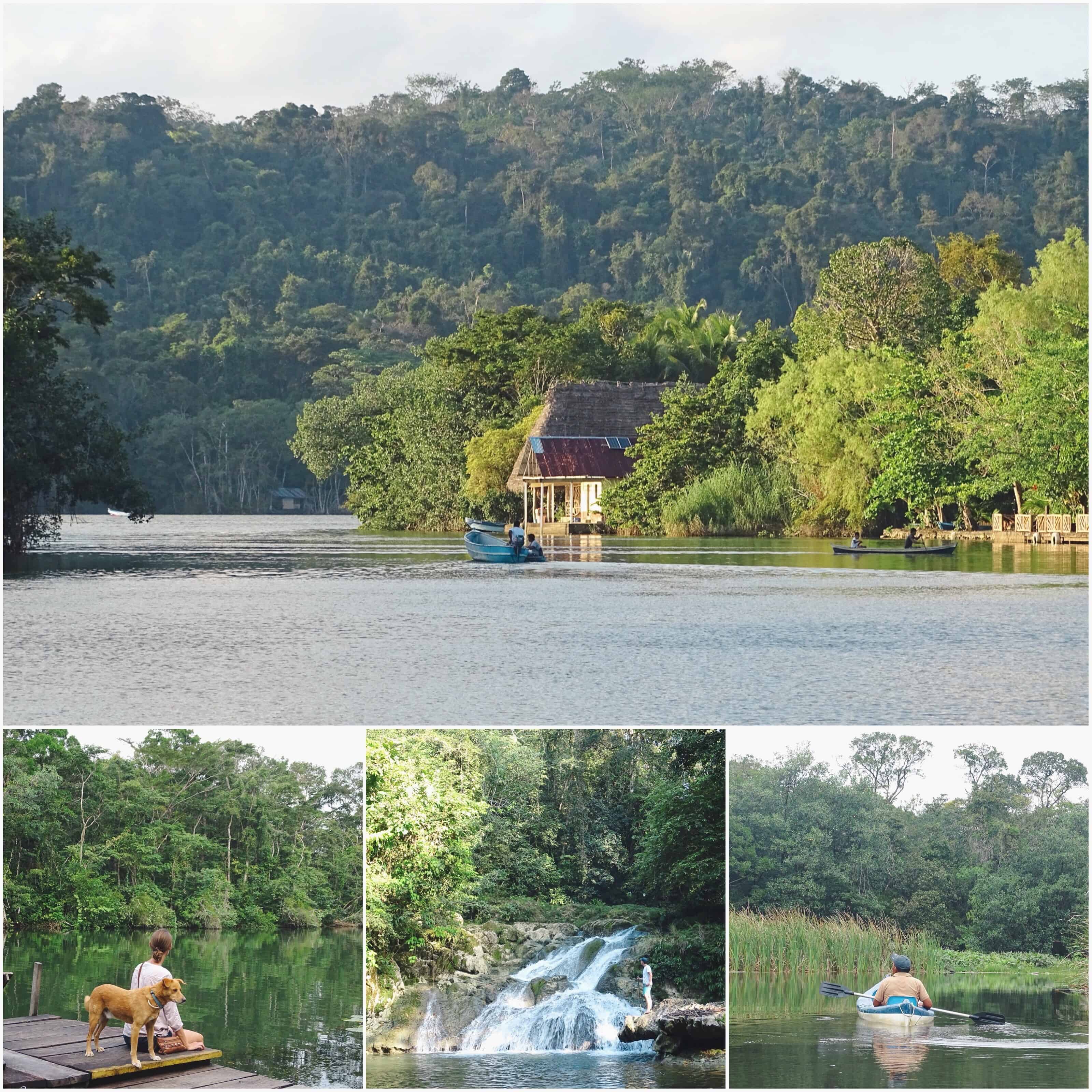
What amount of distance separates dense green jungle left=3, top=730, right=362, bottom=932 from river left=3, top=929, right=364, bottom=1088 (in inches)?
4.5

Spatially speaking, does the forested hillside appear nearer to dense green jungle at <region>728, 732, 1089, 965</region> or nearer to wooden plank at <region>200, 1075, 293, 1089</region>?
dense green jungle at <region>728, 732, 1089, 965</region>

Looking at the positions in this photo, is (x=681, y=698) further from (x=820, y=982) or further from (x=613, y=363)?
(x=613, y=363)

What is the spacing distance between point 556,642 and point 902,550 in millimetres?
14232

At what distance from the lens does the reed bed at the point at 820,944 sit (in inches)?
338

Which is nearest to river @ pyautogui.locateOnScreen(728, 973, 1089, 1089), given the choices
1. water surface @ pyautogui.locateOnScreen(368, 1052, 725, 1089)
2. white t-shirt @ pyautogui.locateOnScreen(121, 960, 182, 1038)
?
water surface @ pyautogui.locateOnScreen(368, 1052, 725, 1089)

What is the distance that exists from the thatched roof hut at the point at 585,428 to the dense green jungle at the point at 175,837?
114 ft

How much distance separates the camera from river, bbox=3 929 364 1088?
27.8 feet

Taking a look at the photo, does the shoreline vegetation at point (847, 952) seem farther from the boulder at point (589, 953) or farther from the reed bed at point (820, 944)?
the boulder at point (589, 953)

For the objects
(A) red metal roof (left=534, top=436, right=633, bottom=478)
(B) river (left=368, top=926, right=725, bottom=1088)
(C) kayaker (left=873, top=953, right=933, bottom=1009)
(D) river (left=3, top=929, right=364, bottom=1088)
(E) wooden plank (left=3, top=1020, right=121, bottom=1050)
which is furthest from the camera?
(A) red metal roof (left=534, top=436, right=633, bottom=478)

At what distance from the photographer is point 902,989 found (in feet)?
29.2

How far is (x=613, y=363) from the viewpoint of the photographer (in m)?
52.7

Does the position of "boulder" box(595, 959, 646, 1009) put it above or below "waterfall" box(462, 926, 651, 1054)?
above

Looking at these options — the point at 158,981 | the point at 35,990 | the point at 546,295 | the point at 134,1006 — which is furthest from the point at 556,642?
the point at 546,295

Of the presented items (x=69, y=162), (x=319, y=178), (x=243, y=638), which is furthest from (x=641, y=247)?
(x=243, y=638)
